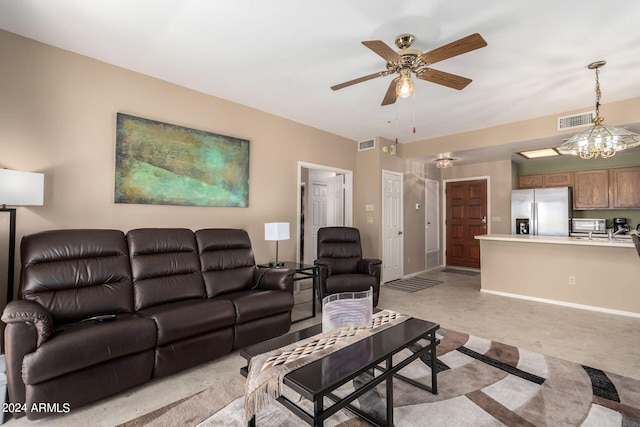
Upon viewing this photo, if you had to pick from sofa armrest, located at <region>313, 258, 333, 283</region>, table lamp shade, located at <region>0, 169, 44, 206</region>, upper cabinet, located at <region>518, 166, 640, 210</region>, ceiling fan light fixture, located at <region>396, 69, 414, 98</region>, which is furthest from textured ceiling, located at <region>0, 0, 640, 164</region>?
upper cabinet, located at <region>518, 166, 640, 210</region>

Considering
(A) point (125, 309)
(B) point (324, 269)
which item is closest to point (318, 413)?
(A) point (125, 309)

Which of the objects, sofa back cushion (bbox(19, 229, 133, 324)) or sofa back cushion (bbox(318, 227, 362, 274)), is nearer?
sofa back cushion (bbox(19, 229, 133, 324))

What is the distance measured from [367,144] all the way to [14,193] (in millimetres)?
4687

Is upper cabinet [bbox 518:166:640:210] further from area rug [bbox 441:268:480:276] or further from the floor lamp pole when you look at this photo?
the floor lamp pole

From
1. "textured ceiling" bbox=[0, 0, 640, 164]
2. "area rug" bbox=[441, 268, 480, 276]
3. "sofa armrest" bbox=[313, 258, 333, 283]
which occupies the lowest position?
"area rug" bbox=[441, 268, 480, 276]

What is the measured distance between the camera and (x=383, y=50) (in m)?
2.06

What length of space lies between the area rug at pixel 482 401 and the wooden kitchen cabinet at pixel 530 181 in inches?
184

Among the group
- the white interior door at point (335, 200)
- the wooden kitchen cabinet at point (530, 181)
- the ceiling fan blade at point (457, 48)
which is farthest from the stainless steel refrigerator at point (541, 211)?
the ceiling fan blade at point (457, 48)

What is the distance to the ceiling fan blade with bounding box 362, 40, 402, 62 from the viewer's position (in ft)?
6.39

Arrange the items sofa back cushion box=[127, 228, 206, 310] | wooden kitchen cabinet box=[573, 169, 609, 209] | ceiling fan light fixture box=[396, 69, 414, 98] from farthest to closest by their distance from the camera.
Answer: wooden kitchen cabinet box=[573, 169, 609, 209] → sofa back cushion box=[127, 228, 206, 310] → ceiling fan light fixture box=[396, 69, 414, 98]

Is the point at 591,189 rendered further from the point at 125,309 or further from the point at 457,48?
the point at 125,309

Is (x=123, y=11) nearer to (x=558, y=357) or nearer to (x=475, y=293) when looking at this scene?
(x=558, y=357)

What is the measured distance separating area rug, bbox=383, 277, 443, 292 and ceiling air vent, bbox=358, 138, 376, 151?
2523mm

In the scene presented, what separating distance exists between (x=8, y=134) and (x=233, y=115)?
82.0 inches
